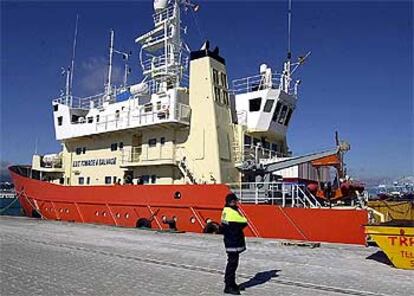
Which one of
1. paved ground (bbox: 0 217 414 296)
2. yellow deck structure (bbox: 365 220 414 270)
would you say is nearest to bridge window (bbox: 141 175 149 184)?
paved ground (bbox: 0 217 414 296)

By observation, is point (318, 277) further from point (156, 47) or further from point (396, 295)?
point (156, 47)

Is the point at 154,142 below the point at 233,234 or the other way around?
the other way around

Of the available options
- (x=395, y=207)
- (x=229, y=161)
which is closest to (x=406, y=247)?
(x=395, y=207)

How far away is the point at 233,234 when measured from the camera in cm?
607

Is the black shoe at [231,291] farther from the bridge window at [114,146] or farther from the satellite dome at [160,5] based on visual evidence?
the satellite dome at [160,5]

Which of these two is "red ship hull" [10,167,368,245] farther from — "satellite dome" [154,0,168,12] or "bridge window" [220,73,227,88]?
"satellite dome" [154,0,168,12]

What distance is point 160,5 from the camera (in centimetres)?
1938

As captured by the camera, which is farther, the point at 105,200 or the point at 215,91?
the point at 105,200

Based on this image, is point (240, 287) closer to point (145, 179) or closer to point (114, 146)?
point (145, 179)

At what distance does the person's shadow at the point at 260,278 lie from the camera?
6649 millimetres

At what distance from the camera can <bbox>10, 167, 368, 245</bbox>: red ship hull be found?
12.1m

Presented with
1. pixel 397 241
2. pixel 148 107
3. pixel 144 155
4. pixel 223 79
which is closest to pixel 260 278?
pixel 397 241

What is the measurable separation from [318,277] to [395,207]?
556cm

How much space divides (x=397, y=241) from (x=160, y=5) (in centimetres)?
1499
